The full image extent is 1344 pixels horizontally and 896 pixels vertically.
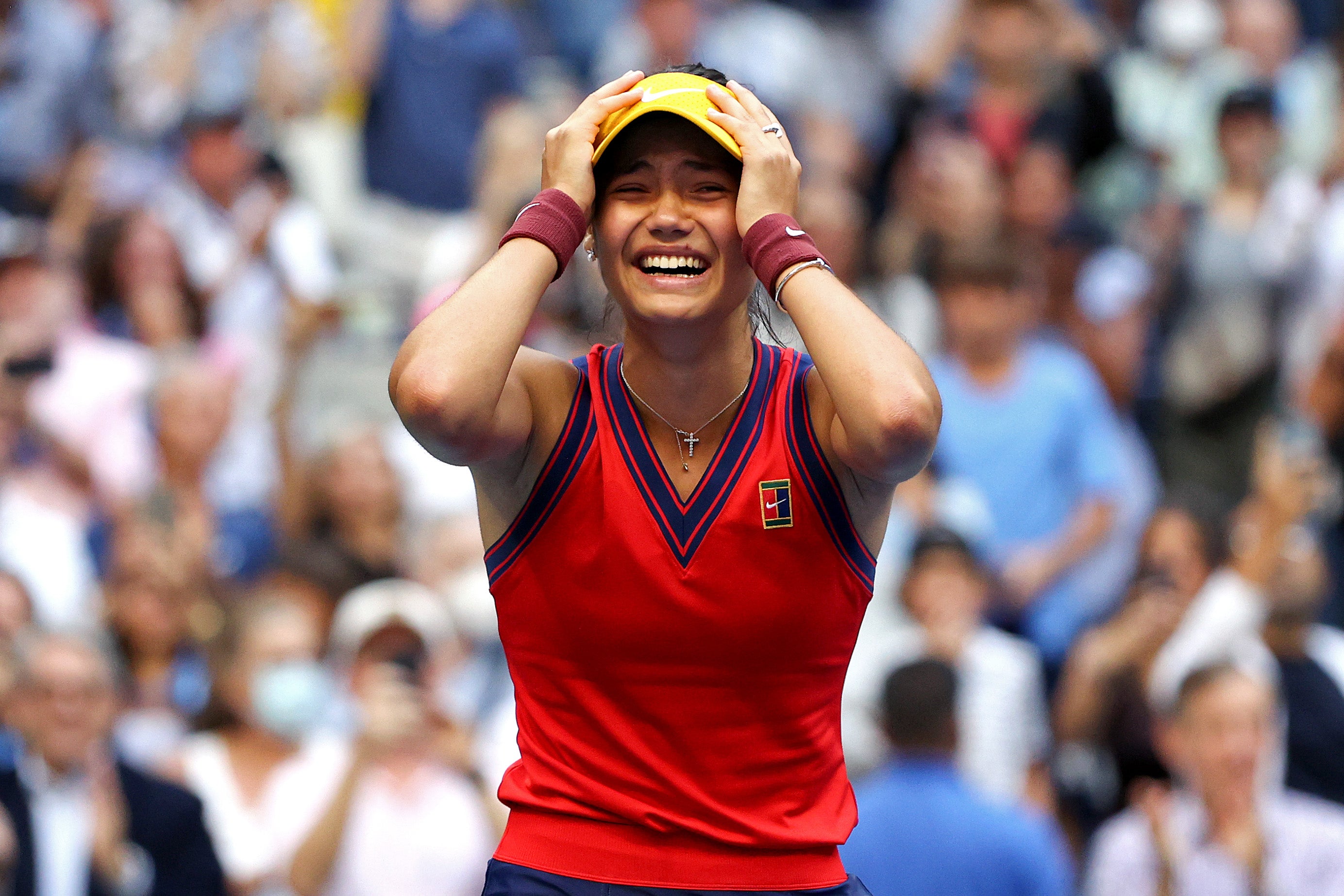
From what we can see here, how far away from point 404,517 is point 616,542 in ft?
13.8

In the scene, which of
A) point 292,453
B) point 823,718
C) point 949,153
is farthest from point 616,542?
point 949,153

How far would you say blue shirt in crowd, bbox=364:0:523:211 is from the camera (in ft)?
31.6

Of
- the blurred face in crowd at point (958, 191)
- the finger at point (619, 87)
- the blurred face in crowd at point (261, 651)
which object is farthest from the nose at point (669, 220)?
Result: the blurred face in crowd at point (958, 191)

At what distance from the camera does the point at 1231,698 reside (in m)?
5.81

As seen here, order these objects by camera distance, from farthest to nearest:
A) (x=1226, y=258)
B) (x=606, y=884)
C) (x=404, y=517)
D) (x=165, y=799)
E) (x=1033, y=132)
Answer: (x=1033, y=132), (x=1226, y=258), (x=404, y=517), (x=165, y=799), (x=606, y=884)

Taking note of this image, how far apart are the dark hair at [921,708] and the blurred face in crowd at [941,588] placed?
2.92 ft

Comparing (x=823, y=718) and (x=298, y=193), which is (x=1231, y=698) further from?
(x=298, y=193)

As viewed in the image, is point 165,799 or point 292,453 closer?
point 165,799

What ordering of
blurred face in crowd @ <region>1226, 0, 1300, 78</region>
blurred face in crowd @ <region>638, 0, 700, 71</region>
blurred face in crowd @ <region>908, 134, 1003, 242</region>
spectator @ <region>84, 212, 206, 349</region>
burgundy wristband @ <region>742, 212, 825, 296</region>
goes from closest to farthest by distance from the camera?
1. burgundy wristband @ <region>742, 212, 825, 296</region>
2. spectator @ <region>84, 212, 206, 349</region>
3. blurred face in crowd @ <region>908, 134, 1003, 242</region>
4. blurred face in crowd @ <region>638, 0, 700, 71</region>
5. blurred face in crowd @ <region>1226, 0, 1300, 78</region>

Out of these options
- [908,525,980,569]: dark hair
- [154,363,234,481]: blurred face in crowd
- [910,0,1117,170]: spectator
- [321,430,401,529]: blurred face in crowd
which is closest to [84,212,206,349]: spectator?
[154,363,234,481]: blurred face in crowd

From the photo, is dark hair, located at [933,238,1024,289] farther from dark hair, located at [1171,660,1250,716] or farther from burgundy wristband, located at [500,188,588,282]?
burgundy wristband, located at [500,188,588,282]

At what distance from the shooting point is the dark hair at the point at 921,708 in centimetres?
556

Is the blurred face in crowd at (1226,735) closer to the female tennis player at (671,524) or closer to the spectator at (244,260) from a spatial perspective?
the female tennis player at (671,524)

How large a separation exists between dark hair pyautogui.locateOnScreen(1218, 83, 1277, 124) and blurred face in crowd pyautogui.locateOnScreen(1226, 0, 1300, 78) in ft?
3.51
